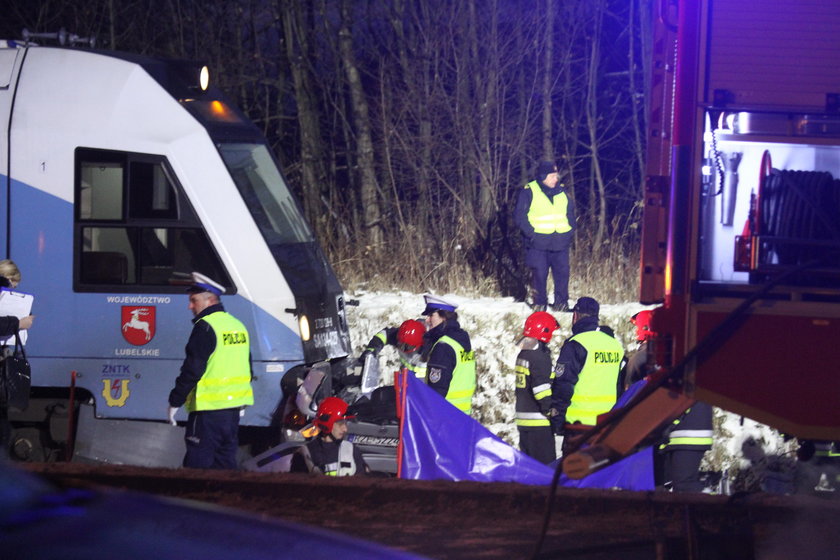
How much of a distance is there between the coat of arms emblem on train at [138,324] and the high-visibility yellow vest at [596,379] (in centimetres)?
344

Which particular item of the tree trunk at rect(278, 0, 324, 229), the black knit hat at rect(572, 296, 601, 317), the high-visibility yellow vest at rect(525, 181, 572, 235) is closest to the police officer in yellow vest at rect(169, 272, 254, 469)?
the black knit hat at rect(572, 296, 601, 317)

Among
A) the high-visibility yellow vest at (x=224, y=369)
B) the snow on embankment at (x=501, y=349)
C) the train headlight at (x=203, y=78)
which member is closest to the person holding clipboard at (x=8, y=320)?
the high-visibility yellow vest at (x=224, y=369)

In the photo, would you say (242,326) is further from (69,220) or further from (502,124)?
(502,124)

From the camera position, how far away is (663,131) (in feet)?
20.7

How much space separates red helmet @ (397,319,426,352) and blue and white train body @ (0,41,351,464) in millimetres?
1779

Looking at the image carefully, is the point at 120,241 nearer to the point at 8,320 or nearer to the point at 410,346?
the point at 8,320

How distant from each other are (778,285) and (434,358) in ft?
14.0

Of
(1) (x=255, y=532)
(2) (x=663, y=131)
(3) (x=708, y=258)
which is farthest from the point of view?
(2) (x=663, y=131)

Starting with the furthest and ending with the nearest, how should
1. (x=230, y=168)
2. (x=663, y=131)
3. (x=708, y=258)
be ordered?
(x=230, y=168), (x=663, y=131), (x=708, y=258)

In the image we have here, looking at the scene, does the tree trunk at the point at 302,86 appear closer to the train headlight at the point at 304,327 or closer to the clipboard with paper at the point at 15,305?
the train headlight at the point at 304,327

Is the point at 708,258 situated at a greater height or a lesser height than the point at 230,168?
lesser

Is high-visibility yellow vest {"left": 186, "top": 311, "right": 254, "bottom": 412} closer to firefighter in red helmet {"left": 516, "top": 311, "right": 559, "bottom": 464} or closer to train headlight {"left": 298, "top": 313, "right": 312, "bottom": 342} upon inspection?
train headlight {"left": 298, "top": 313, "right": 312, "bottom": 342}

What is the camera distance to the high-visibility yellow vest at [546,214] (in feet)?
42.9

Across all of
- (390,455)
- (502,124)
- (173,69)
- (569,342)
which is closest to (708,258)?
(569,342)
